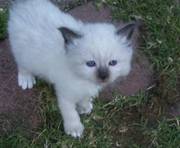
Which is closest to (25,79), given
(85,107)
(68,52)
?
(85,107)

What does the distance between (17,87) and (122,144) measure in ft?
3.19

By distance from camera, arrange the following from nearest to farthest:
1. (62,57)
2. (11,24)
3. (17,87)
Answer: (62,57)
(11,24)
(17,87)

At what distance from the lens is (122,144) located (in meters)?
4.27

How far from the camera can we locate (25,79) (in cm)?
435

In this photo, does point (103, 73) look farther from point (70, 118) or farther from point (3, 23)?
point (3, 23)

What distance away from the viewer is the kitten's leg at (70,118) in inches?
157

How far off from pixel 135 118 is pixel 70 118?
0.62 m

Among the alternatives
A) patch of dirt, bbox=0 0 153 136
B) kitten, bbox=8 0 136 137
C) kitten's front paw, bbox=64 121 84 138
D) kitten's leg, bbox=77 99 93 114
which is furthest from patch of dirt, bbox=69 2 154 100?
kitten's front paw, bbox=64 121 84 138

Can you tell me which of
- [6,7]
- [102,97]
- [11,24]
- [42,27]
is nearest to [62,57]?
[42,27]

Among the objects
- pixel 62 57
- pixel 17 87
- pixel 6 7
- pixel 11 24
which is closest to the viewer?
pixel 62 57

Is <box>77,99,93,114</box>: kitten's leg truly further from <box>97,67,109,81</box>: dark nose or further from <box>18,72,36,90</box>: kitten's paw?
<box>97,67,109,81</box>: dark nose

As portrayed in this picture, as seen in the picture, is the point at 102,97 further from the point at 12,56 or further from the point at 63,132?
the point at 12,56

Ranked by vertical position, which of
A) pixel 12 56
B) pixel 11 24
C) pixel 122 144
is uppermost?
pixel 11 24

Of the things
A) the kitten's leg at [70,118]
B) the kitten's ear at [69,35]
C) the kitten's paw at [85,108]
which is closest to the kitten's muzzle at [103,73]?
the kitten's ear at [69,35]
